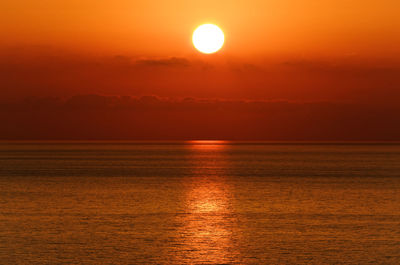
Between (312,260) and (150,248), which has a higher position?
(150,248)

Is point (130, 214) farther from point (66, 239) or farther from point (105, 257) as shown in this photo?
point (105, 257)

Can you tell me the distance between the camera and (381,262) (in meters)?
25.3

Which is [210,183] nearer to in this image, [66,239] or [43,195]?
[43,195]

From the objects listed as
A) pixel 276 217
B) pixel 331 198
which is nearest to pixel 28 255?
pixel 276 217

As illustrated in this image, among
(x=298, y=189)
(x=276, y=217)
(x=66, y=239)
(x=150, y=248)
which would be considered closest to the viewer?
(x=150, y=248)

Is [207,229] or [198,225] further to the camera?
[198,225]

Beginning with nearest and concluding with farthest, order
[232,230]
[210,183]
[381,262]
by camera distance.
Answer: [381,262] → [232,230] → [210,183]

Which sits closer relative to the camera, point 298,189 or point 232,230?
point 232,230

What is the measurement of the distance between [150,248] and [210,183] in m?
43.4

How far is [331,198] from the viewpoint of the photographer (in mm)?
52438

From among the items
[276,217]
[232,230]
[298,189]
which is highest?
[298,189]

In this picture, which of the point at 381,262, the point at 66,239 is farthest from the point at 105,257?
the point at 381,262

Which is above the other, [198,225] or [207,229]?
[198,225]

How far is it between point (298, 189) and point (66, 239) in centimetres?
3619
